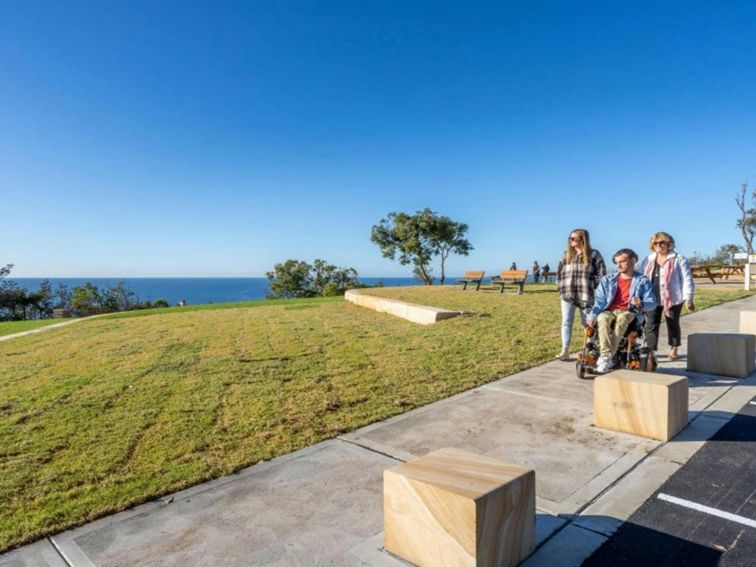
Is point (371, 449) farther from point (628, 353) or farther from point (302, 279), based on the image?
point (302, 279)

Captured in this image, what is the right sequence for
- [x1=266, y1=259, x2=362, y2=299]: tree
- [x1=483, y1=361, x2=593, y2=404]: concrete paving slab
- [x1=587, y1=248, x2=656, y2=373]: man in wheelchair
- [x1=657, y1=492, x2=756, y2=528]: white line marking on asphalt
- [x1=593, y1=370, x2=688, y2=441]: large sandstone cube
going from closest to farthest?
[x1=657, y1=492, x2=756, y2=528]: white line marking on asphalt, [x1=593, y1=370, x2=688, y2=441]: large sandstone cube, [x1=483, y1=361, x2=593, y2=404]: concrete paving slab, [x1=587, y1=248, x2=656, y2=373]: man in wheelchair, [x1=266, y1=259, x2=362, y2=299]: tree

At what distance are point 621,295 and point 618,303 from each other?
0.33ft

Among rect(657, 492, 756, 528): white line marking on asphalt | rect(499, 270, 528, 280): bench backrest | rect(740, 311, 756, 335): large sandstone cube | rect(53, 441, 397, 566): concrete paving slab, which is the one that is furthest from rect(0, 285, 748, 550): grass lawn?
rect(499, 270, 528, 280): bench backrest

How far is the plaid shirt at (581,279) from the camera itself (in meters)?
5.76

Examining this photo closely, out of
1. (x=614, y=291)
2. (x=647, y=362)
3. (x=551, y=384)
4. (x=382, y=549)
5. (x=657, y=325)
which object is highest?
(x=614, y=291)

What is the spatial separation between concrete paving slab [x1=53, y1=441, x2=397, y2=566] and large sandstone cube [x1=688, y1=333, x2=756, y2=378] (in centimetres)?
447

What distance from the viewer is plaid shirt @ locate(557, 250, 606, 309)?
5.76 meters

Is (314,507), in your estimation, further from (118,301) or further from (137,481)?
(118,301)

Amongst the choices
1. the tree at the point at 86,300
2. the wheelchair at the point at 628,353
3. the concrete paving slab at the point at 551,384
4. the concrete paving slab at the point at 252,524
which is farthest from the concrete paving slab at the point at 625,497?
the tree at the point at 86,300

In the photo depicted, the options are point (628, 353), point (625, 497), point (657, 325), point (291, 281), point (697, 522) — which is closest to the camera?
point (697, 522)

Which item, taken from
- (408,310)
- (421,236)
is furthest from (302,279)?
(408,310)

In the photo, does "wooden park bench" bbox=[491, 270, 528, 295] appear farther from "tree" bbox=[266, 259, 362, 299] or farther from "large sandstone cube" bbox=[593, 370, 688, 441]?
"tree" bbox=[266, 259, 362, 299]

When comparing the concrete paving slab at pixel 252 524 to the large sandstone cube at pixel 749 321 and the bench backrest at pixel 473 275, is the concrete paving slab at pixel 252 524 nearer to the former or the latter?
the large sandstone cube at pixel 749 321

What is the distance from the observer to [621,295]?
5.26 metres
